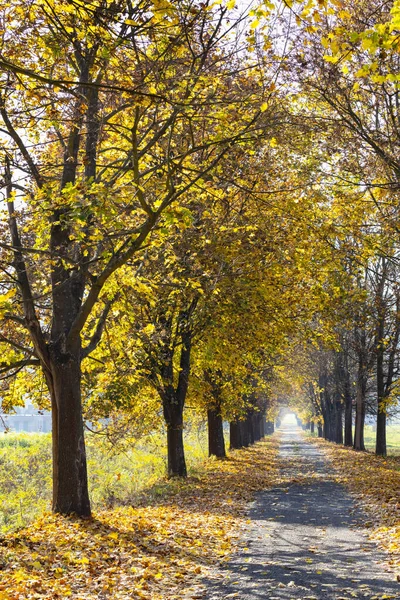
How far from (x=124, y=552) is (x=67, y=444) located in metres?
3.10

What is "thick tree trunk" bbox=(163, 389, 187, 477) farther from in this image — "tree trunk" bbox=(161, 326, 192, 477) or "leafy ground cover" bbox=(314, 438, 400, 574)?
"leafy ground cover" bbox=(314, 438, 400, 574)

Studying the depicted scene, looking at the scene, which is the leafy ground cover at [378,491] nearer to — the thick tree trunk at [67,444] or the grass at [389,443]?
the thick tree trunk at [67,444]

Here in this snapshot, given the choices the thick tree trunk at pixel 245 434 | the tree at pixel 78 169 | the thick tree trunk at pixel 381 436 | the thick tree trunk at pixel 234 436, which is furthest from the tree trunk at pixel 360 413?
the tree at pixel 78 169

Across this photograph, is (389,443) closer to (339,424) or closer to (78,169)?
(339,424)

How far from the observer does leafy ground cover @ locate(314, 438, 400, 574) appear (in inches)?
412

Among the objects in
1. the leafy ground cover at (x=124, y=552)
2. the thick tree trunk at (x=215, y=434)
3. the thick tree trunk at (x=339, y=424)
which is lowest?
the thick tree trunk at (x=339, y=424)

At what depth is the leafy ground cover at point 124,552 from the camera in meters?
7.51

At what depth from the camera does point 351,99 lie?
14047mm

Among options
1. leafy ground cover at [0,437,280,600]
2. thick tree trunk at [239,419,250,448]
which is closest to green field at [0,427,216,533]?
leafy ground cover at [0,437,280,600]

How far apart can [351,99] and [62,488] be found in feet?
33.7

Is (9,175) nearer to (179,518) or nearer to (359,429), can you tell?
(179,518)

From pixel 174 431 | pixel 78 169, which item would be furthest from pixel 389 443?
pixel 78 169

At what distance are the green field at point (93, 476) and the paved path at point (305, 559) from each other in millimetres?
5106

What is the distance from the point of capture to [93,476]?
28.9 meters
